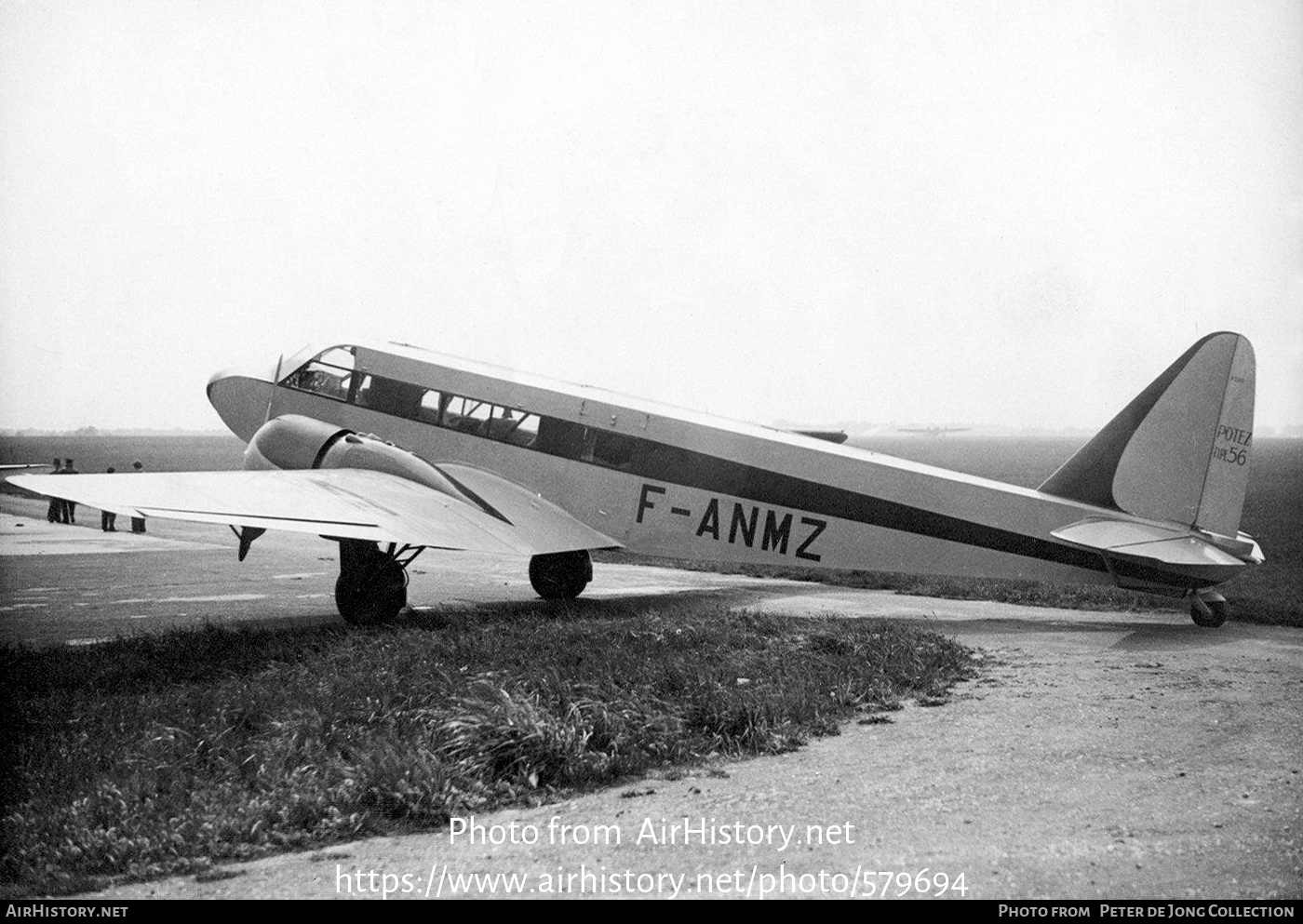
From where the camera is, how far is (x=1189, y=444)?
1128cm

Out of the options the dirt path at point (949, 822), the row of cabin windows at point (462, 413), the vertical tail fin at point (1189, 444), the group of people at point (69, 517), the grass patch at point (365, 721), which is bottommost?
the group of people at point (69, 517)

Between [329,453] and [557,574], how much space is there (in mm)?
3625

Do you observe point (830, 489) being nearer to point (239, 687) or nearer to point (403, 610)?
point (403, 610)

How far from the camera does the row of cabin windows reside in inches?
531

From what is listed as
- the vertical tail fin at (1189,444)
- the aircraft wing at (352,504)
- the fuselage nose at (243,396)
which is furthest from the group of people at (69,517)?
the vertical tail fin at (1189,444)

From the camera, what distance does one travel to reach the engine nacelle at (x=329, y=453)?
40.4 ft

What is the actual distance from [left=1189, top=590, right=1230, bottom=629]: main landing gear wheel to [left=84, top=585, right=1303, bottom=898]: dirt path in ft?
12.5

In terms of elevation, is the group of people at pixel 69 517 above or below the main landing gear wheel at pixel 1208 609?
below

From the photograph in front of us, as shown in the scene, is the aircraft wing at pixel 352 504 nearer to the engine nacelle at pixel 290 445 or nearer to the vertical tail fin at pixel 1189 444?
the engine nacelle at pixel 290 445

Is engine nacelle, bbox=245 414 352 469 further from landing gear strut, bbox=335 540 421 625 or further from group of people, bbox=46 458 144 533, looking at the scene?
group of people, bbox=46 458 144 533

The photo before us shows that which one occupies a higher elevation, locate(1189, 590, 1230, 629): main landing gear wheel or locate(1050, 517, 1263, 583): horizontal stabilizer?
locate(1050, 517, 1263, 583): horizontal stabilizer

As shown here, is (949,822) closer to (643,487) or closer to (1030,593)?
(643,487)

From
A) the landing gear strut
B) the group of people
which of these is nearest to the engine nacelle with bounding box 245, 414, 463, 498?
the landing gear strut
